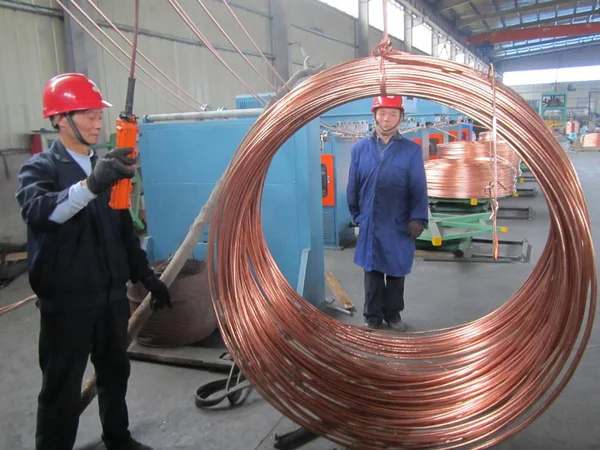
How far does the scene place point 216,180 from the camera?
128 inches

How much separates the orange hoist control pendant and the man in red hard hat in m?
0.04

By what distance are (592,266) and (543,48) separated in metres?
28.4

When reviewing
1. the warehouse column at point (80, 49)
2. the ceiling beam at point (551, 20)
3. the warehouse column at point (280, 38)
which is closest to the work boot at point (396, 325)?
the warehouse column at point (80, 49)

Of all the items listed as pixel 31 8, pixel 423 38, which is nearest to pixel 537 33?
pixel 423 38

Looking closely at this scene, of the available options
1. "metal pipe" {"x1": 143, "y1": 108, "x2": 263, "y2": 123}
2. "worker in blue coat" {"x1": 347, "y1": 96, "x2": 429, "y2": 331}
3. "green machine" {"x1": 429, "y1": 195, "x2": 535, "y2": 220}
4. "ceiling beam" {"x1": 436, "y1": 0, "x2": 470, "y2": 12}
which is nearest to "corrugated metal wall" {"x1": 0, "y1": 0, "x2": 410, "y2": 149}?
"metal pipe" {"x1": 143, "y1": 108, "x2": 263, "y2": 123}

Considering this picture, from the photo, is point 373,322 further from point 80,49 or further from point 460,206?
point 80,49

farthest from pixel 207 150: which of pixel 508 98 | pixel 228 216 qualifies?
pixel 508 98

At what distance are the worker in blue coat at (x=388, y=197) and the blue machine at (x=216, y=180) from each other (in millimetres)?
366

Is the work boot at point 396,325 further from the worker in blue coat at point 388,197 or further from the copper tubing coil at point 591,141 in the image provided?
the copper tubing coil at point 591,141

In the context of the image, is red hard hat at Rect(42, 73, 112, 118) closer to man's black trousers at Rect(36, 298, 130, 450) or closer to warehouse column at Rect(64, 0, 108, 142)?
man's black trousers at Rect(36, 298, 130, 450)

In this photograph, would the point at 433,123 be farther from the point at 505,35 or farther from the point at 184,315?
the point at 505,35

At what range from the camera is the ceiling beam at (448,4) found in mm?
14898

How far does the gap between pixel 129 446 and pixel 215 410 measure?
1.37 ft

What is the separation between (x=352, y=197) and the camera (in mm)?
2912
